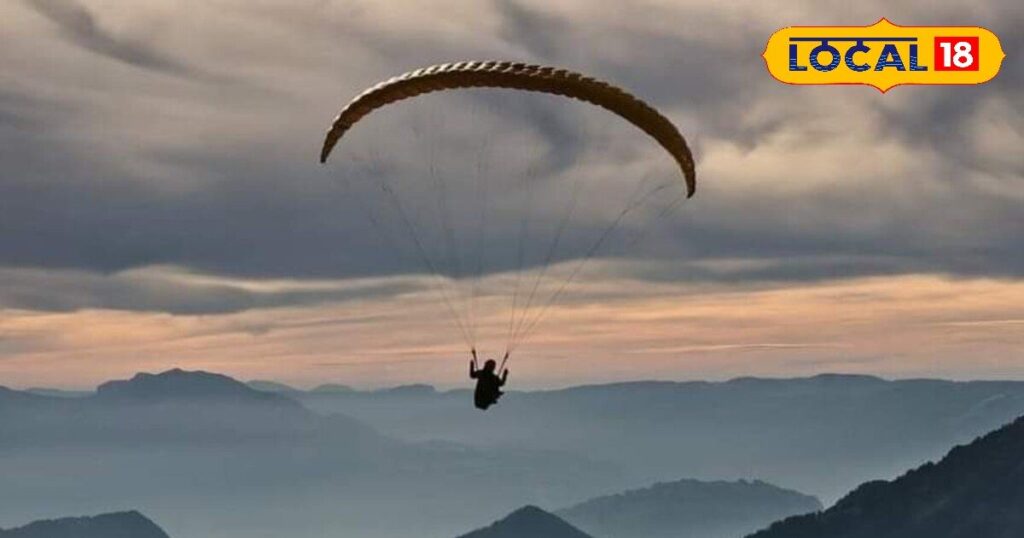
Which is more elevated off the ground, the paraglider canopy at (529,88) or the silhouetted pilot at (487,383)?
the paraglider canopy at (529,88)

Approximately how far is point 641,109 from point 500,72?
6.79 metres

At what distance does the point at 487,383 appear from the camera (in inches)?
2028

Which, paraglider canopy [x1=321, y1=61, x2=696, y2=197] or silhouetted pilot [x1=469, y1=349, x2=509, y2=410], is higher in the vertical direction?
paraglider canopy [x1=321, y1=61, x2=696, y2=197]

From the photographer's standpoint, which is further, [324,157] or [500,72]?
[324,157]

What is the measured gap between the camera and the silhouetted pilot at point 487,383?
167ft

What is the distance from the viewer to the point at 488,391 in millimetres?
51156

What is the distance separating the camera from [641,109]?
52.2 meters

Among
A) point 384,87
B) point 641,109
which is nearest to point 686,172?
point 641,109

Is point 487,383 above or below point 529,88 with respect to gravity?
below

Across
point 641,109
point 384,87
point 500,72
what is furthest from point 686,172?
point 384,87

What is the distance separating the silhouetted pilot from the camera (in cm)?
5081

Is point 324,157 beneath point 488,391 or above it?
above

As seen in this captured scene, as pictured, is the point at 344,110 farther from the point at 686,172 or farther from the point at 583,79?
the point at 686,172

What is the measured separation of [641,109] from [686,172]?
473 cm
